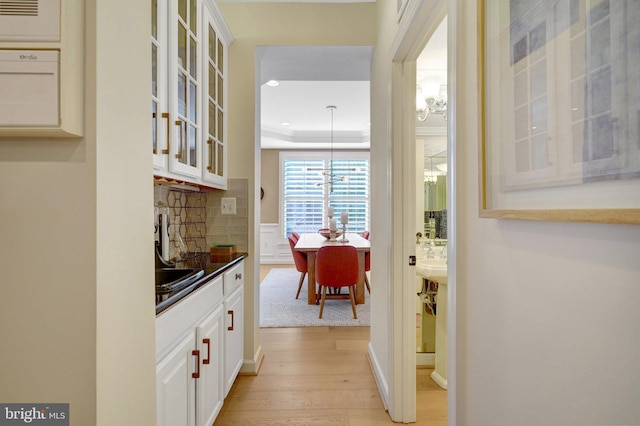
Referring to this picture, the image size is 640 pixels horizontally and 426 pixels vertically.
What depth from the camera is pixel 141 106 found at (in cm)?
90

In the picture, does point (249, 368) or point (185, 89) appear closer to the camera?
point (185, 89)

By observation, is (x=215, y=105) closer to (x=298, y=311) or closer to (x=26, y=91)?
(x=26, y=91)

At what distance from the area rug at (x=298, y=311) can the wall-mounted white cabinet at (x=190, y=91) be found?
1.88 meters

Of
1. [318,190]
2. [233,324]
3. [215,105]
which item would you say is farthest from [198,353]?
[318,190]

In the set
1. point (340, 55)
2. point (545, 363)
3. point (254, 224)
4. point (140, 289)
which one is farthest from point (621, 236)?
point (340, 55)

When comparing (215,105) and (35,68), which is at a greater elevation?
(215,105)

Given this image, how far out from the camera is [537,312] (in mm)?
672

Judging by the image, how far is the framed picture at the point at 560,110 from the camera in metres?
0.46

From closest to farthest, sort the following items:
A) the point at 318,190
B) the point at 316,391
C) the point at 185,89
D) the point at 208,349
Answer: the point at 208,349 < the point at 185,89 < the point at 316,391 < the point at 318,190

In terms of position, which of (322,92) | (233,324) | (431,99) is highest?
(322,92)

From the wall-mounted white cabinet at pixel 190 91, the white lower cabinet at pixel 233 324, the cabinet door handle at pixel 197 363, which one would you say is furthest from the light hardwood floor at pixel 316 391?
the wall-mounted white cabinet at pixel 190 91

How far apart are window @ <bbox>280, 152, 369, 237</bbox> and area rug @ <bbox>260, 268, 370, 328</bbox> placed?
2.59 m

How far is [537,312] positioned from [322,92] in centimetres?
439

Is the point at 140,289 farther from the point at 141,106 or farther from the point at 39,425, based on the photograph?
the point at 141,106
